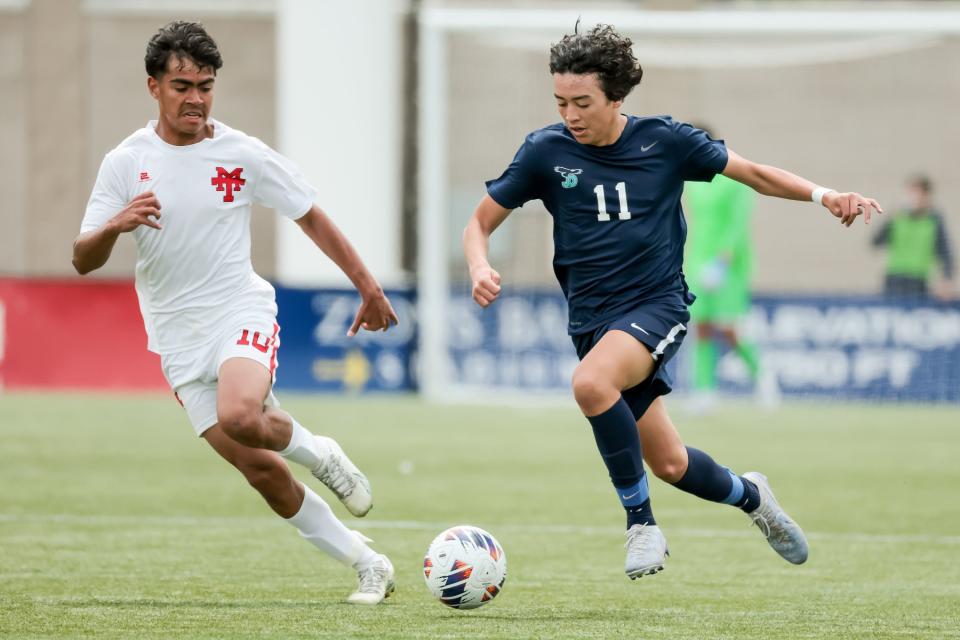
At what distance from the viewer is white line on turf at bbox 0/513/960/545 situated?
785 cm

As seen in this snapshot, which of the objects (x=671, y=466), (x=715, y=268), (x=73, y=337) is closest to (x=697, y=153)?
(x=671, y=466)

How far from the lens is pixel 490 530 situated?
7.96m

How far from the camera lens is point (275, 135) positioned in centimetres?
2881

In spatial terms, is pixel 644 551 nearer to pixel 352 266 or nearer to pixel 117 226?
pixel 352 266

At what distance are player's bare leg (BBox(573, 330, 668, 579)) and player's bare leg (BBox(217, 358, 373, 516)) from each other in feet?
2.91

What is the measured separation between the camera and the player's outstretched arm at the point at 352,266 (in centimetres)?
595

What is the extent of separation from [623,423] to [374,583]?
1.03 m

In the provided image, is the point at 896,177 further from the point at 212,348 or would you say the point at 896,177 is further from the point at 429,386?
the point at 212,348

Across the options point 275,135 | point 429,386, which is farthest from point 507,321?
point 275,135

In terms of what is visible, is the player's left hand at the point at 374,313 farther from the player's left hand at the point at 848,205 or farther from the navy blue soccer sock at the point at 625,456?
the player's left hand at the point at 848,205

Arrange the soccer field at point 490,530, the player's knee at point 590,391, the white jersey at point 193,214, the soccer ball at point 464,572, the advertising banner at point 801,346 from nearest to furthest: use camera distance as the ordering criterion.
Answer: the soccer field at point 490,530
the soccer ball at point 464,572
the player's knee at point 590,391
the white jersey at point 193,214
the advertising banner at point 801,346

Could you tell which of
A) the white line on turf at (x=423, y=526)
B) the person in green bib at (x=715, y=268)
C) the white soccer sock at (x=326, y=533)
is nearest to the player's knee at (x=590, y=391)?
the white soccer sock at (x=326, y=533)

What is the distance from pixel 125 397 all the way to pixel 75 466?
19.8 ft

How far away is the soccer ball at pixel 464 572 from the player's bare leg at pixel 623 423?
451 mm
